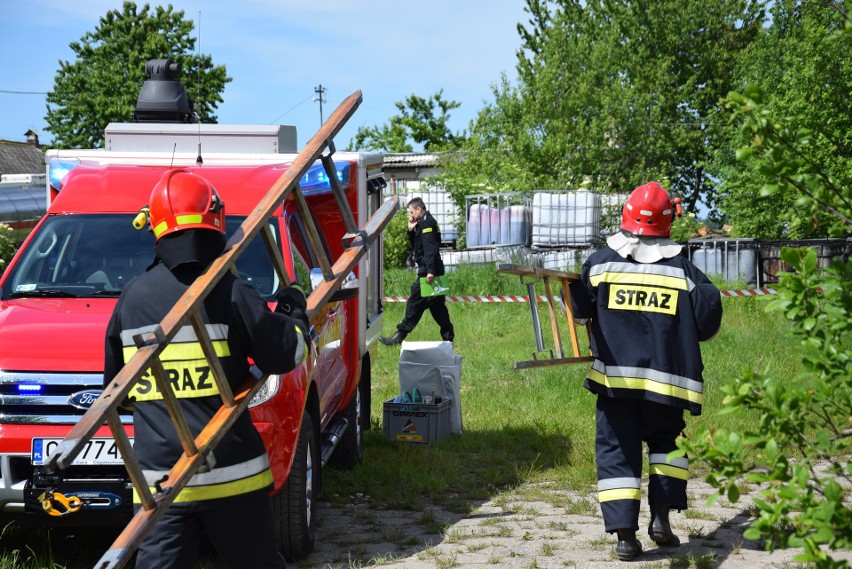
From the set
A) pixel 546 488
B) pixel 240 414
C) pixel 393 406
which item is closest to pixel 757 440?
pixel 240 414

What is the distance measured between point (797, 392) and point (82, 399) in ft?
12.6

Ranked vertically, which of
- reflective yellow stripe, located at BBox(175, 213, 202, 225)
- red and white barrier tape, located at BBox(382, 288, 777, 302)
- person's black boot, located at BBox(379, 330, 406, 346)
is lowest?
person's black boot, located at BBox(379, 330, 406, 346)

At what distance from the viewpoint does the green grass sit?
634cm

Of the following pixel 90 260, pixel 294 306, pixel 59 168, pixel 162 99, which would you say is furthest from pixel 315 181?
pixel 162 99

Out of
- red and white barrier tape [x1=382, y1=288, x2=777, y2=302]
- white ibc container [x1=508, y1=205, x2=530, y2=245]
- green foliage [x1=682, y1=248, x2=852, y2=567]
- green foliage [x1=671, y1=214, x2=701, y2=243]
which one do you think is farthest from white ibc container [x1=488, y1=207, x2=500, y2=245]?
green foliage [x1=682, y1=248, x2=852, y2=567]

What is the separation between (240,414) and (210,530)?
42 centimetres

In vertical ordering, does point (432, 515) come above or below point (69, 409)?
below

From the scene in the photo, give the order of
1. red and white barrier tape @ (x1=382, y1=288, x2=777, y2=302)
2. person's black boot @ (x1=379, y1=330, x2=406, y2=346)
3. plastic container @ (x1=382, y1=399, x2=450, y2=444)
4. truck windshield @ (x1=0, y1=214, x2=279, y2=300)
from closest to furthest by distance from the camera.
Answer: truck windshield @ (x1=0, y1=214, x2=279, y2=300)
plastic container @ (x1=382, y1=399, x2=450, y2=444)
person's black boot @ (x1=379, y1=330, x2=406, y2=346)
red and white barrier tape @ (x1=382, y1=288, x2=777, y2=302)

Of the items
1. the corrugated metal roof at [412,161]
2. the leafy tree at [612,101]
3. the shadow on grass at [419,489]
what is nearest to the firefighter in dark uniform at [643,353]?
the shadow on grass at [419,489]

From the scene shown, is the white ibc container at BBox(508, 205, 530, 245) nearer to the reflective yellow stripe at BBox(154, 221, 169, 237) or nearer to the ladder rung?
the reflective yellow stripe at BBox(154, 221, 169, 237)

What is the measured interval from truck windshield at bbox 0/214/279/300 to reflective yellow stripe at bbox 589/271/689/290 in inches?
73.3

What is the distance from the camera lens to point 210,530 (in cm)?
378

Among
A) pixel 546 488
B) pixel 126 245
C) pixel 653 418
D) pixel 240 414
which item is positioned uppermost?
pixel 126 245

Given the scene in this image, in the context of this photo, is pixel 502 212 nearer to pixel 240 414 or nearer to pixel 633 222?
pixel 633 222
